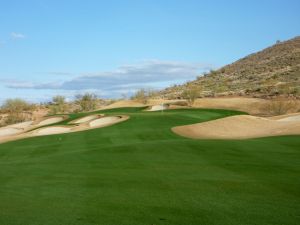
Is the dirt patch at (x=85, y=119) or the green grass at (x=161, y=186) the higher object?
the dirt patch at (x=85, y=119)

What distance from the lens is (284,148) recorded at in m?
19.6

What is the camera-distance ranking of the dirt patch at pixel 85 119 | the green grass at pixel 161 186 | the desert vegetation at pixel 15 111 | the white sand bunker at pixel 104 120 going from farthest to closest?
1. the desert vegetation at pixel 15 111
2. the dirt patch at pixel 85 119
3. the white sand bunker at pixel 104 120
4. the green grass at pixel 161 186

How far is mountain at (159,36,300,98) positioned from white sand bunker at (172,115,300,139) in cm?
2843

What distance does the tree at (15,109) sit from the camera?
2739 inches

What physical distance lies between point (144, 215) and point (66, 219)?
152 centimetres

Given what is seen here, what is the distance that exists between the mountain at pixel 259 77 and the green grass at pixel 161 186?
151 ft

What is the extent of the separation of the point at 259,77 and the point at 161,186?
270 feet

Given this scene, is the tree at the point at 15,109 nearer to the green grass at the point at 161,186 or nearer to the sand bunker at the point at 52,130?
the sand bunker at the point at 52,130

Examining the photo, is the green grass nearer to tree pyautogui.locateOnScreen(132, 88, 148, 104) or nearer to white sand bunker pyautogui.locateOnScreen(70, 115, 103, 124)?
white sand bunker pyautogui.locateOnScreen(70, 115, 103, 124)

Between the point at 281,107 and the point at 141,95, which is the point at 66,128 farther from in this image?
the point at 141,95

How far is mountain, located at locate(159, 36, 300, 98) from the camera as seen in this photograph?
2793 inches

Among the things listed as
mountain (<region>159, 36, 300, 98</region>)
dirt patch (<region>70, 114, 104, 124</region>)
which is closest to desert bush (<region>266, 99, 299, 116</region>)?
mountain (<region>159, 36, 300, 98</region>)

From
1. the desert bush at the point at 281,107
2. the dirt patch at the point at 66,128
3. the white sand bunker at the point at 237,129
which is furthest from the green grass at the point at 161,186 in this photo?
the desert bush at the point at 281,107

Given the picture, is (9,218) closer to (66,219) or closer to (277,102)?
(66,219)
